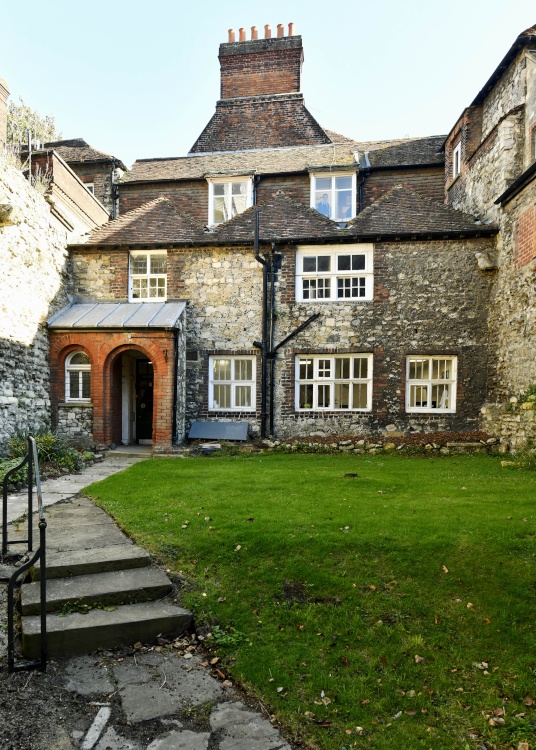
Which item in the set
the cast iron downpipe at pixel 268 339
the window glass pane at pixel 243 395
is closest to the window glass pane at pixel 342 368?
the cast iron downpipe at pixel 268 339

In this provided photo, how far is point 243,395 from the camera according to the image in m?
13.8

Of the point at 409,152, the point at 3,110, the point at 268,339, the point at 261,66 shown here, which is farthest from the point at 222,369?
the point at 261,66

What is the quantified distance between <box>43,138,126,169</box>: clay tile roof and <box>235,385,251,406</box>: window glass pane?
11439 mm

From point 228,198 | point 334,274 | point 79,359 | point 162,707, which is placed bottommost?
point 162,707

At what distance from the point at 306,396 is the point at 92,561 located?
31.7 feet

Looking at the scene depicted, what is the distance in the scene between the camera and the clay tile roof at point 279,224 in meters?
13.6

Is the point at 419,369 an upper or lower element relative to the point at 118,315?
lower

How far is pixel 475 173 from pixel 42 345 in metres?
13.7

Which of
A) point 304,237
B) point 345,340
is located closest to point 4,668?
point 345,340

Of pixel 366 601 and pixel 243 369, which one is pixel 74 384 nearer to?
pixel 243 369

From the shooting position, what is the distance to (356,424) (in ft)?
43.8

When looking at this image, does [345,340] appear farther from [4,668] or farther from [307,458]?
[4,668]

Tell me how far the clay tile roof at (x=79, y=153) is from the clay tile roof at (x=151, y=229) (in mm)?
5032

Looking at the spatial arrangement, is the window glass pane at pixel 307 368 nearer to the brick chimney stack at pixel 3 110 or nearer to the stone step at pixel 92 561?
the stone step at pixel 92 561
